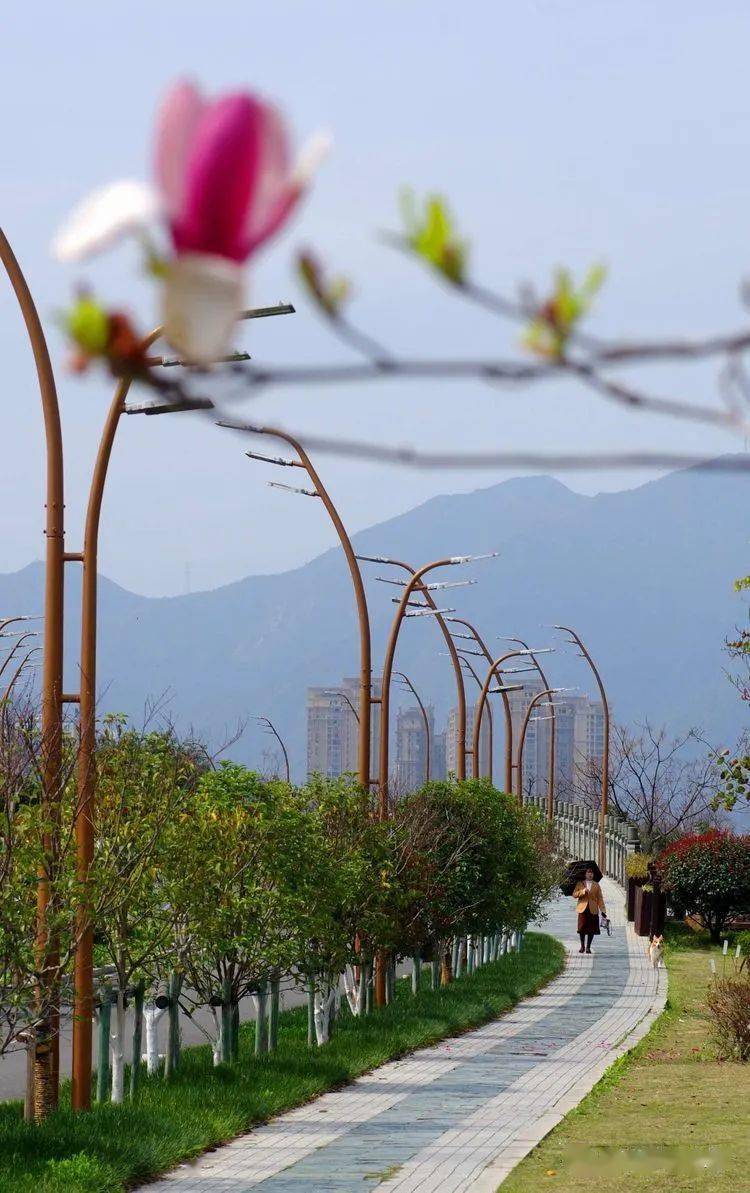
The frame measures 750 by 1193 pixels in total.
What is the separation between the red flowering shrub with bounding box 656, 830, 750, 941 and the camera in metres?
35.1

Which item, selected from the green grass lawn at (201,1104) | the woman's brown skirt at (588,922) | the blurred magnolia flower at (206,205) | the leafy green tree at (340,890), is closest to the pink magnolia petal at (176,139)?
the blurred magnolia flower at (206,205)

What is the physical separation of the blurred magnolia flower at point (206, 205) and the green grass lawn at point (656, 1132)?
1007cm

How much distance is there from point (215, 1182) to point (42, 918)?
2041 mm

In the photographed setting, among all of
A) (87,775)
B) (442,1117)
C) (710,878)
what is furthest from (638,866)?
(87,775)

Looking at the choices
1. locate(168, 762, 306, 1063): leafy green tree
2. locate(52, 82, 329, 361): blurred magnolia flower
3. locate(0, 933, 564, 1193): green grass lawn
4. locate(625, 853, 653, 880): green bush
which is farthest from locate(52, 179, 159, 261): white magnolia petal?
locate(625, 853, 653, 880): green bush

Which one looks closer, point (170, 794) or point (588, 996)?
point (170, 794)

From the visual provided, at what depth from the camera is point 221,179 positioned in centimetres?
106

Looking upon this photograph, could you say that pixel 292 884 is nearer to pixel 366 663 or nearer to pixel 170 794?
pixel 170 794

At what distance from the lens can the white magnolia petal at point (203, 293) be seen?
1.07 m

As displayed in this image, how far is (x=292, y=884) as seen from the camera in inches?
653

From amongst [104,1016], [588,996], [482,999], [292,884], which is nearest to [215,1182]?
[104,1016]

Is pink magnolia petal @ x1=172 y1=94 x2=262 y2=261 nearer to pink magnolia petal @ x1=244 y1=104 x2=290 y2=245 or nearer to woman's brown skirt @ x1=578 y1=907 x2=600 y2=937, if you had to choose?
pink magnolia petal @ x1=244 y1=104 x2=290 y2=245

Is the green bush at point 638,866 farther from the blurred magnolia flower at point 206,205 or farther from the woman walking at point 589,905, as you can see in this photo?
the blurred magnolia flower at point 206,205

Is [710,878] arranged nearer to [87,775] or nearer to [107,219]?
[87,775]
